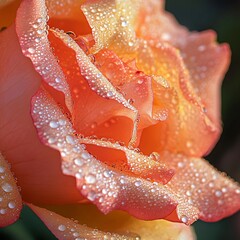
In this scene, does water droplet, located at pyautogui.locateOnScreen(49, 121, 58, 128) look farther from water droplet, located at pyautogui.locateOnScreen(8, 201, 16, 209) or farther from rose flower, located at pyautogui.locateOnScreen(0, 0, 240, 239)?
water droplet, located at pyautogui.locateOnScreen(8, 201, 16, 209)

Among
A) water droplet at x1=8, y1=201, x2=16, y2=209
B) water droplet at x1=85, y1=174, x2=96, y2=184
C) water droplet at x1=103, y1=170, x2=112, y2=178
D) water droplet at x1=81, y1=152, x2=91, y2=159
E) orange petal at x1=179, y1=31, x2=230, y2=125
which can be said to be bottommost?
orange petal at x1=179, y1=31, x2=230, y2=125

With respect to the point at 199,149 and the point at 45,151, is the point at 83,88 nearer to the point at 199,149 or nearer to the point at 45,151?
the point at 45,151

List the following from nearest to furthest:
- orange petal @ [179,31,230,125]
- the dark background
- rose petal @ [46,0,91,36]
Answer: rose petal @ [46,0,91,36], orange petal @ [179,31,230,125], the dark background

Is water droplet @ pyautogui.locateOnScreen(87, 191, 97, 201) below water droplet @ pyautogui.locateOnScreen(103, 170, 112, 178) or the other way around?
the other way around

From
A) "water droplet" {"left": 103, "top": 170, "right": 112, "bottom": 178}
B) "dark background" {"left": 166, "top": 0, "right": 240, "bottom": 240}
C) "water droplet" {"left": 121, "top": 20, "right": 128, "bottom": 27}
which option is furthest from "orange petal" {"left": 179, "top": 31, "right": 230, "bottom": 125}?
"dark background" {"left": 166, "top": 0, "right": 240, "bottom": 240}

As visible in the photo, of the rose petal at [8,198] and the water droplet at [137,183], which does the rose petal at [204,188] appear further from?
the rose petal at [8,198]

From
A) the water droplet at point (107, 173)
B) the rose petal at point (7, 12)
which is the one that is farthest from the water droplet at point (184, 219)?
the rose petal at point (7, 12)

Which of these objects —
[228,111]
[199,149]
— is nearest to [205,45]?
[199,149]
